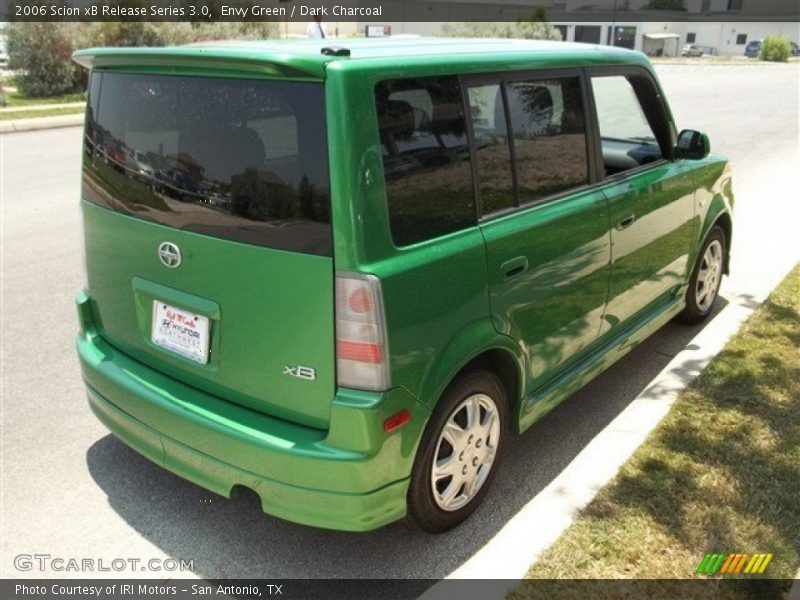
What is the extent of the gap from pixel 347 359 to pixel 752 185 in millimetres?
8886

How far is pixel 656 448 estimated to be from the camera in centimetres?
344

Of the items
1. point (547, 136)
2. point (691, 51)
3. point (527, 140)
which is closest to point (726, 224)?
point (547, 136)

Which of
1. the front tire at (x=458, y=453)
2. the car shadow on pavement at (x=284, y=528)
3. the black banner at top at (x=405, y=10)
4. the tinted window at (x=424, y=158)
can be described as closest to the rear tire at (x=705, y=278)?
the car shadow on pavement at (x=284, y=528)

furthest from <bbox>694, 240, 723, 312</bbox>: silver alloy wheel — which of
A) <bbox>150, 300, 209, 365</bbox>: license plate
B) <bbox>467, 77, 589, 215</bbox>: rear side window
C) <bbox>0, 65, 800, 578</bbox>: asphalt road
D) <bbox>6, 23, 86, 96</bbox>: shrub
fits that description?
<bbox>6, 23, 86, 96</bbox>: shrub

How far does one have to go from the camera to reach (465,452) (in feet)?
9.45

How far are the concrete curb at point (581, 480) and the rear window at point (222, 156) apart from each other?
139 centimetres

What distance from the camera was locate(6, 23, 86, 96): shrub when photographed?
20.5 meters

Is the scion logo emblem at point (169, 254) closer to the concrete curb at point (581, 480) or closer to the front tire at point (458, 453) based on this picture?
the front tire at point (458, 453)

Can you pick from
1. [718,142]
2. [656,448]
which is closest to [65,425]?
[656,448]

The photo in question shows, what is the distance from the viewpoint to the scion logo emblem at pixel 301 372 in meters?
2.44

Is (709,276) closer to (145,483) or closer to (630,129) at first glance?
(630,129)

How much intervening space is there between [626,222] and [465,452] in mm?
1540

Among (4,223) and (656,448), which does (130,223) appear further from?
(4,223)

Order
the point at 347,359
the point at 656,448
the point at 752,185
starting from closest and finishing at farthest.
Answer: the point at 347,359 < the point at 656,448 < the point at 752,185
